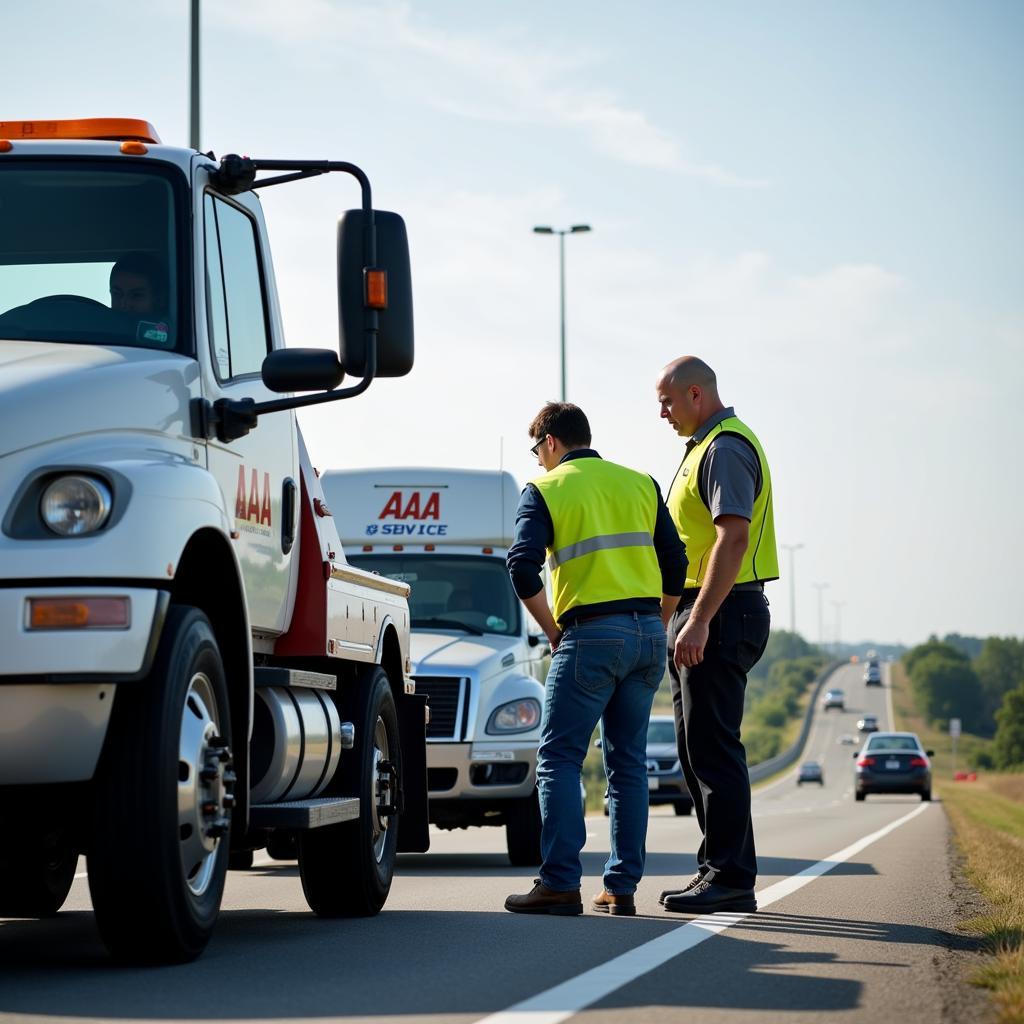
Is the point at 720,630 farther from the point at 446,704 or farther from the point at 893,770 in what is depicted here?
the point at 893,770

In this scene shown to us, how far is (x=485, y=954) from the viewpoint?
6594 mm

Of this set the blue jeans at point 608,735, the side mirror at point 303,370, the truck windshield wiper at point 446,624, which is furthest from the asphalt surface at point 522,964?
the truck windshield wiper at point 446,624

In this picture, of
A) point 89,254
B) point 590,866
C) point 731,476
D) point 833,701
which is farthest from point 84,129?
point 833,701

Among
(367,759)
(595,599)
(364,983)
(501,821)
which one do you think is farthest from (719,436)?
(501,821)

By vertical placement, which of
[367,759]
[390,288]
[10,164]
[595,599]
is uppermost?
[10,164]

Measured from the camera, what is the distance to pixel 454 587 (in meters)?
14.4

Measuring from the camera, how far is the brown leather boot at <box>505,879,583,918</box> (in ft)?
26.5

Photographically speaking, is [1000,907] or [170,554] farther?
[1000,907]

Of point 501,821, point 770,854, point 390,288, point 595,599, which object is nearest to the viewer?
point 390,288

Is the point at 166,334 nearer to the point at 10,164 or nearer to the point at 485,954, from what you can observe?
the point at 10,164

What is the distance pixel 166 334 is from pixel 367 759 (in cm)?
250

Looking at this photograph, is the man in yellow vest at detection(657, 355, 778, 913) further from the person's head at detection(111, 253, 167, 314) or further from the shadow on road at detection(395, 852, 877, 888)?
the person's head at detection(111, 253, 167, 314)

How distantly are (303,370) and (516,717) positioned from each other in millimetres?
7017

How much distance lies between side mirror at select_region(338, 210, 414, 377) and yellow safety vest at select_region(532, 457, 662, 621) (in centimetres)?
180
